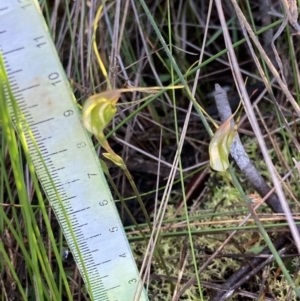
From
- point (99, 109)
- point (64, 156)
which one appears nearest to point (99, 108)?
point (99, 109)

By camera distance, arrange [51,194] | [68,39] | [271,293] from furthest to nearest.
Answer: [68,39] → [271,293] → [51,194]

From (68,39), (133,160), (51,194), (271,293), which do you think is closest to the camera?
(51,194)

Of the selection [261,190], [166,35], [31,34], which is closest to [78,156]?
[31,34]

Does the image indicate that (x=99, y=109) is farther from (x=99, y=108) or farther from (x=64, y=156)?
(x=64, y=156)

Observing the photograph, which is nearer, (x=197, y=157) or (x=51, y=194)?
(x=51, y=194)

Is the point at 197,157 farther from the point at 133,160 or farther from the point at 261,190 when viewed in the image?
the point at 261,190

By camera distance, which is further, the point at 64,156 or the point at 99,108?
the point at 64,156

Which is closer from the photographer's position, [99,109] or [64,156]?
[99,109]

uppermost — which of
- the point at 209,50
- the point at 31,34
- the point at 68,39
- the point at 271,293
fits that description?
the point at 31,34
